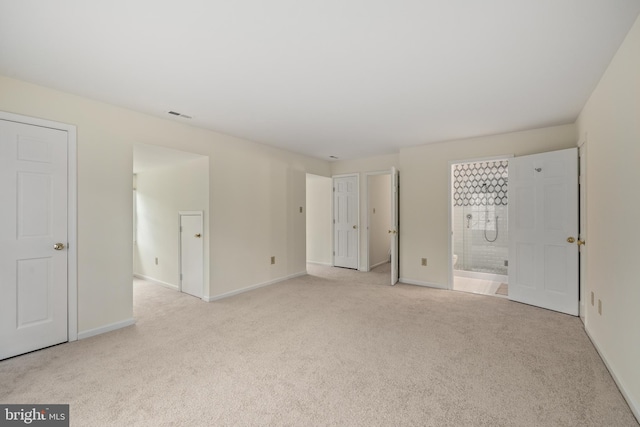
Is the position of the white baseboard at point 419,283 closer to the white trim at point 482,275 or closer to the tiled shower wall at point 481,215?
the white trim at point 482,275

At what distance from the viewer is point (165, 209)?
4586 millimetres

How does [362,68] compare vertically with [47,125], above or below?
above

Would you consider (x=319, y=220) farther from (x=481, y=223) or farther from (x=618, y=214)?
(x=618, y=214)

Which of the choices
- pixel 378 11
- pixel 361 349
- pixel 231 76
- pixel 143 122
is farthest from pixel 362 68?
pixel 143 122

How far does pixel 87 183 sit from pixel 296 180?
123 inches

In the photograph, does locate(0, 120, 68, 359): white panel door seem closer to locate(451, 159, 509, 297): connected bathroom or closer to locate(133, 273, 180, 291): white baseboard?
locate(133, 273, 180, 291): white baseboard

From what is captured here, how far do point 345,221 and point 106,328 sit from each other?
14.3 ft

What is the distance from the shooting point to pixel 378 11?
1.60 m

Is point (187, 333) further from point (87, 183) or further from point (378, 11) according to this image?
point (378, 11)

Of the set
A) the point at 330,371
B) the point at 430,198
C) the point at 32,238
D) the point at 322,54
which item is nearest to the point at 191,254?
the point at 32,238

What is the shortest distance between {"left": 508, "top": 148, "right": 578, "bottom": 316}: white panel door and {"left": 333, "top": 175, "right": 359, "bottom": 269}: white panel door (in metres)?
2.82

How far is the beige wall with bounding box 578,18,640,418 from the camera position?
1.74 m

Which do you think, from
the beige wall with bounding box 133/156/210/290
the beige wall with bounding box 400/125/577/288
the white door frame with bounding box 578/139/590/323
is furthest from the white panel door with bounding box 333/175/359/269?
the white door frame with bounding box 578/139/590/323

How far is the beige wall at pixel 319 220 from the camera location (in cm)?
644
